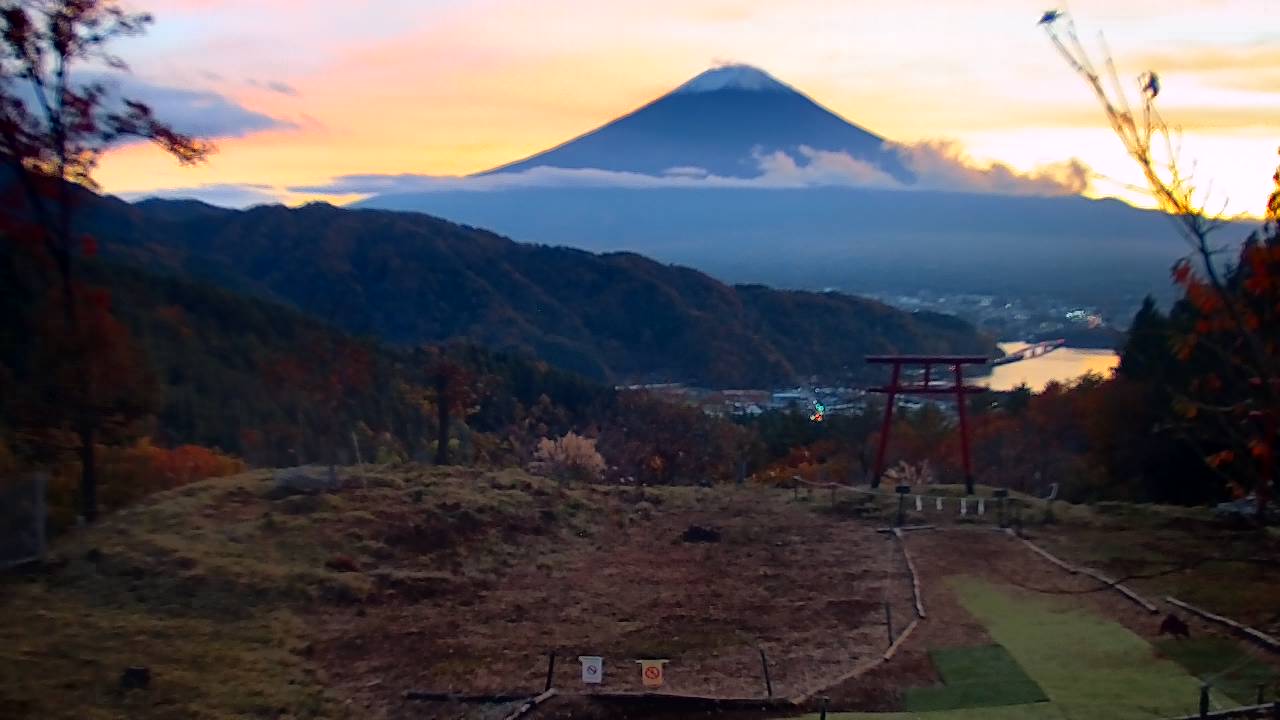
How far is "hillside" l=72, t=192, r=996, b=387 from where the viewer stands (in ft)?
151

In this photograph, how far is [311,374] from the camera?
17.8 m

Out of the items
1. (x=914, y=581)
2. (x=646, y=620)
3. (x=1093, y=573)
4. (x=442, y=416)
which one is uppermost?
(x=442, y=416)

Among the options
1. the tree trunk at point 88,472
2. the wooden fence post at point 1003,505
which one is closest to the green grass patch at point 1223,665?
the wooden fence post at point 1003,505

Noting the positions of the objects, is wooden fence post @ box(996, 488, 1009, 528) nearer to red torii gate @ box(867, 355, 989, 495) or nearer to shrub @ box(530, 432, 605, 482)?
red torii gate @ box(867, 355, 989, 495)

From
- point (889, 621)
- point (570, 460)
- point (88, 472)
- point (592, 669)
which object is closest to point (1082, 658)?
point (889, 621)

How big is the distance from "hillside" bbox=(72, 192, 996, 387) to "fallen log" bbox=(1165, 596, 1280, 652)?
33.7m

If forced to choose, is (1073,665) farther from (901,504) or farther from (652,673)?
(901,504)

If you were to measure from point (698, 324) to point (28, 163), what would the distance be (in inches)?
1712

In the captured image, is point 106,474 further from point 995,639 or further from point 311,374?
point 995,639

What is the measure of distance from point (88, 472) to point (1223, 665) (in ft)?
30.1

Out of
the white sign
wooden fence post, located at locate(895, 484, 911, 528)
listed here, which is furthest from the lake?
the white sign

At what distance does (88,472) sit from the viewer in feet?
31.1

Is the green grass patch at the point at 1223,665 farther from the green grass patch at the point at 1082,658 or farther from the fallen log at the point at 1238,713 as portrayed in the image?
the fallen log at the point at 1238,713

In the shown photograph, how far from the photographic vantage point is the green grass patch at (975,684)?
6.45 meters
